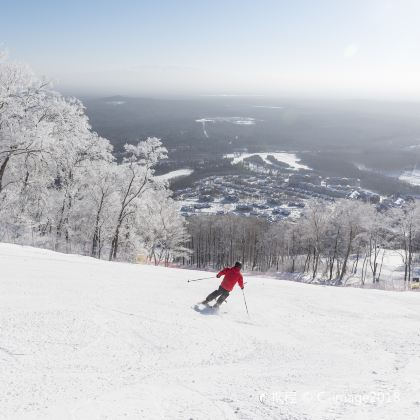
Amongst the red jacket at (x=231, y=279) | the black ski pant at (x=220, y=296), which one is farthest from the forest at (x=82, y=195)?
the black ski pant at (x=220, y=296)

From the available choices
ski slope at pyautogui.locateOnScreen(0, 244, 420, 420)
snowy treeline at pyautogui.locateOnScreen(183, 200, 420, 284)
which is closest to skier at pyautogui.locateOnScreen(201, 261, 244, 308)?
ski slope at pyautogui.locateOnScreen(0, 244, 420, 420)

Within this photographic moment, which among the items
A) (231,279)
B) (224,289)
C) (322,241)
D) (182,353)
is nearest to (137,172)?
(231,279)

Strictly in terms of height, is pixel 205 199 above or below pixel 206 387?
above

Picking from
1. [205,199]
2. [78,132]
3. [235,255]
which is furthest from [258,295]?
[205,199]

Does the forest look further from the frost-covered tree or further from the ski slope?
the ski slope

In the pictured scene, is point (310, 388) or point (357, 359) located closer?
point (310, 388)

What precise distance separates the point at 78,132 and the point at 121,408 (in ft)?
92.0

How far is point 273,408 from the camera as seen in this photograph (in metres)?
7.34

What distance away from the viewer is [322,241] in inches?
2489

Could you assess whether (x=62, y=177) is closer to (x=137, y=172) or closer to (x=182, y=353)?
(x=137, y=172)

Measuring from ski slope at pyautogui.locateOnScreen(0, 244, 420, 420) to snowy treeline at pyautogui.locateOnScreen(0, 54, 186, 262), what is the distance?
13.8 m

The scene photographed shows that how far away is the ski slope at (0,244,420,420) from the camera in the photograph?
286 inches

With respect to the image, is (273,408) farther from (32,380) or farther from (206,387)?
(32,380)

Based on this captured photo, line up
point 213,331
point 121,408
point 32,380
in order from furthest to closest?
point 213,331 < point 32,380 < point 121,408
